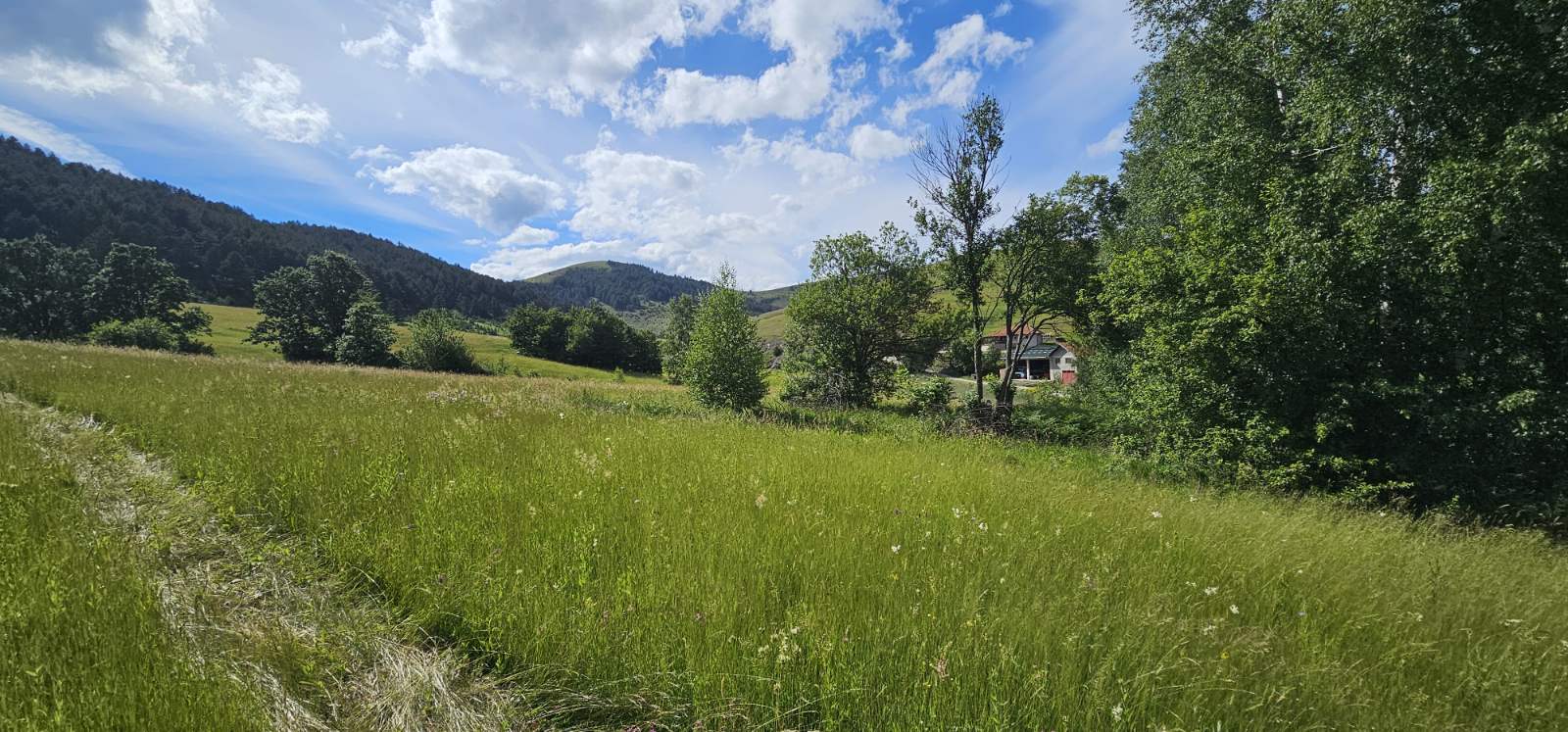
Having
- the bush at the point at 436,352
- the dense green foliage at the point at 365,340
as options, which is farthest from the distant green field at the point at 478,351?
the dense green foliage at the point at 365,340

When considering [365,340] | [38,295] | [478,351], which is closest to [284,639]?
[365,340]

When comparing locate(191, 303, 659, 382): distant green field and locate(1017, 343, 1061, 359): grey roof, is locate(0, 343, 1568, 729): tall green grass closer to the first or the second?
locate(191, 303, 659, 382): distant green field

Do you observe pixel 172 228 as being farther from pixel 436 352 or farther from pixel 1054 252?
pixel 1054 252

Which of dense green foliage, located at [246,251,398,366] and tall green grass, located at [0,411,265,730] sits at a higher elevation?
dense green foliage, located at [246,251,398,366]

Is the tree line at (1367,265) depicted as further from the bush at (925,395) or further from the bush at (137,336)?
the bush at (137,336)

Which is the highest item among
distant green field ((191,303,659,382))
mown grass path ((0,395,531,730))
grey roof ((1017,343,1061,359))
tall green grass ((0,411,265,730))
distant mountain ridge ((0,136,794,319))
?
distant mountain ridge ((0,136,794,319))

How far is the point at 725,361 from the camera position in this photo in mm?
18547

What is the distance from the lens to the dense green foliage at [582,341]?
263 ft

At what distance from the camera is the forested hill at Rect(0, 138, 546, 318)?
12175cm

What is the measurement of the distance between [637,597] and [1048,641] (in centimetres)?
231

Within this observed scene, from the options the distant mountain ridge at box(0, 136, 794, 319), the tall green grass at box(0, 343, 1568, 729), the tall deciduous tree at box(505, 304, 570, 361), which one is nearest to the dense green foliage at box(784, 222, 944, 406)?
the tall green grass at box(0, 343, 1568, 729)

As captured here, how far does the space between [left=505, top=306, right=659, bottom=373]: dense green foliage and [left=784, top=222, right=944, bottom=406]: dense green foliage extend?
193ft

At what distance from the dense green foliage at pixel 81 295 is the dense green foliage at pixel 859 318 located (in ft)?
226

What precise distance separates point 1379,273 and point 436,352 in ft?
193
